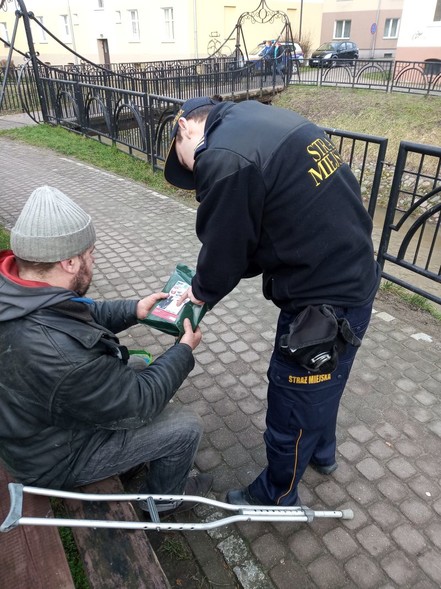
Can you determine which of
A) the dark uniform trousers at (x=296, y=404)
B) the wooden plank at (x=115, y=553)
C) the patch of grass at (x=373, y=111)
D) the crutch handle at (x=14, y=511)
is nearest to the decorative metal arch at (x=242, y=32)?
the patch of grass at (x=373, y=111)

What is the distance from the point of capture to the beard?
1746mm

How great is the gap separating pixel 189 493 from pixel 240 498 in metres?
0.27

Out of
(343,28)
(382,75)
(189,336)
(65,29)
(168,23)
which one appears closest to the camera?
(189,336)

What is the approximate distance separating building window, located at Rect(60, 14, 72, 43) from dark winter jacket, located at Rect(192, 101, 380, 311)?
3975 cm

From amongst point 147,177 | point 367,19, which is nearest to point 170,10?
point 367,19

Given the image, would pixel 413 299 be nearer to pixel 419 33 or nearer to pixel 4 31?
pixel 419 33

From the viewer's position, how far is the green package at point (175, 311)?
217cm

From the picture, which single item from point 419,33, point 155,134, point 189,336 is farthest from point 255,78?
point 189,336

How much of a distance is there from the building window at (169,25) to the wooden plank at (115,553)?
31486mm

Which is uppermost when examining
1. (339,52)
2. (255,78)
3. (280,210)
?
(280,210)

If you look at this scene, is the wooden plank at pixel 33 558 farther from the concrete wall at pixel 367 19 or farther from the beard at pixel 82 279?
the concrete wall at pixel 367 19

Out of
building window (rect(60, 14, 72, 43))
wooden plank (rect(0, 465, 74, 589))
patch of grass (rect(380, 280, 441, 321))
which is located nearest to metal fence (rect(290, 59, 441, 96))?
patch of grass (rect(380, 280, 441, 321))

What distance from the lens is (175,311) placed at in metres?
2.21

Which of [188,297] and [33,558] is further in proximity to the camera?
[188,297]
